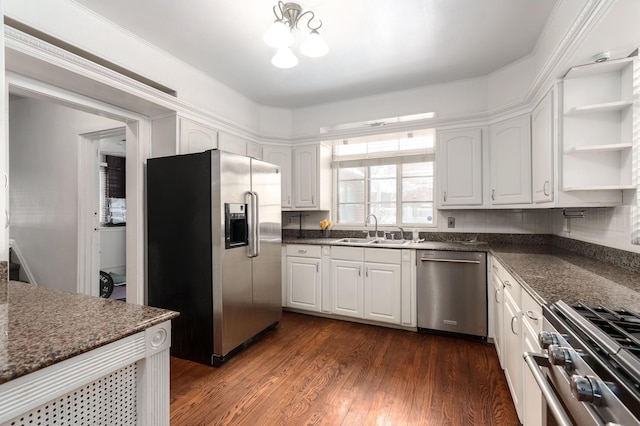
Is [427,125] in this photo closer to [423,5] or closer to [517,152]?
[517,152]

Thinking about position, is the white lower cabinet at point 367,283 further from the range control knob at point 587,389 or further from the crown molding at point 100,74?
the range control knob at point 587,389

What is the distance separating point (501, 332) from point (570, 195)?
105 centimetres

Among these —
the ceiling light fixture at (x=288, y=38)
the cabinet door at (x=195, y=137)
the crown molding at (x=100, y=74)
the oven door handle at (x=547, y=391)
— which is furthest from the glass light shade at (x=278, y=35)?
the oven door handle at (x=547, y=391)

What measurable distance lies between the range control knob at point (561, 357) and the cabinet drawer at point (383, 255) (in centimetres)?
208

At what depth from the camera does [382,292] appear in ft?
10.0

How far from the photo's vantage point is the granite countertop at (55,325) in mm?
750

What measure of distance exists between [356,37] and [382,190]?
194 cm

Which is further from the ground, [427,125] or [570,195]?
[427,125]

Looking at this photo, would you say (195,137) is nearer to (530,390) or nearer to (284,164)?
(284,164)

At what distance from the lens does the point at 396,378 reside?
2.16 meters

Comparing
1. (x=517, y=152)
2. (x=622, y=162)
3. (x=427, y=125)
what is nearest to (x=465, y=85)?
(x=427, y=125)

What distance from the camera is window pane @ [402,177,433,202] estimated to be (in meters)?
3.53

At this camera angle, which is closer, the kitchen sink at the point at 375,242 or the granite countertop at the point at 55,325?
the granite countertop at the point at 55,325

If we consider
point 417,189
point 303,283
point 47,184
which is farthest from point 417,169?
point 47,184
